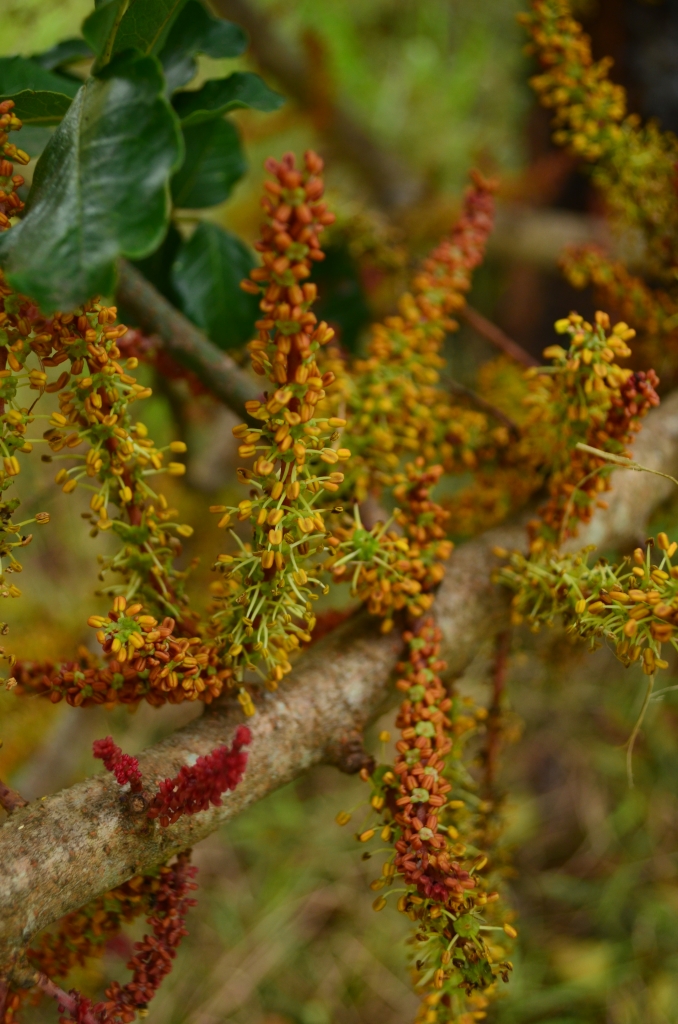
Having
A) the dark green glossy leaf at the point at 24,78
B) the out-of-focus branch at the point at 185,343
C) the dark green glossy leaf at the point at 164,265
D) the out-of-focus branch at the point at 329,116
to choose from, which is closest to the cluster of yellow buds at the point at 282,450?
the out-of-focus branch at the point at 185,343

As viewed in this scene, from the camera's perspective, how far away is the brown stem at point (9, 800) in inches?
19.8

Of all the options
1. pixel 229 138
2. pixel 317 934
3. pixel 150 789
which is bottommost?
pixel 317 934

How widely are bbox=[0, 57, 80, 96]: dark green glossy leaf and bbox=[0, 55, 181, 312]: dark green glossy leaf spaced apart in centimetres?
26

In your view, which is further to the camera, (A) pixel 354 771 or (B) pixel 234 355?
(B) pixel 234 355

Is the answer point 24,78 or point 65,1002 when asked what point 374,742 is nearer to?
point 65,1002

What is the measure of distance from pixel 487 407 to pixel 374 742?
3.16ft

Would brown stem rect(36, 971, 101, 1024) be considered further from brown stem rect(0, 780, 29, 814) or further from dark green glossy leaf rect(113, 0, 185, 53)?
dark green glossy leaf rect(113, 0, 185, 53)

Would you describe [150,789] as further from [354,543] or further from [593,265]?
[593,265]

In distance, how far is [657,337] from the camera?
90 centimetres

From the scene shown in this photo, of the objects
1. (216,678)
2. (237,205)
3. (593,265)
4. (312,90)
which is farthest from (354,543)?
(312,90)

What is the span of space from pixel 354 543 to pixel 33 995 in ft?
1.26

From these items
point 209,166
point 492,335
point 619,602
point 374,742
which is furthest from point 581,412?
point 374,742

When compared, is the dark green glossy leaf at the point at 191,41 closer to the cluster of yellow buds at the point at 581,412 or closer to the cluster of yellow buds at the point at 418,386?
the cluster of yellow buds at the point at 418,386

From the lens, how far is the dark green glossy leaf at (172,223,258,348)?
89 centimetres
